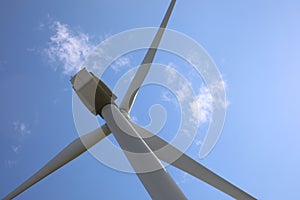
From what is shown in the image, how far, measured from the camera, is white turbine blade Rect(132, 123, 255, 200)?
1559cm

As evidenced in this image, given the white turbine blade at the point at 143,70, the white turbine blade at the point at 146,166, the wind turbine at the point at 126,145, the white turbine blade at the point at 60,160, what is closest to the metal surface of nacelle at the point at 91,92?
the wind turbine at the point at 126,145

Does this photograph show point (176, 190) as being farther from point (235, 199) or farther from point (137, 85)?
point (137, 85)

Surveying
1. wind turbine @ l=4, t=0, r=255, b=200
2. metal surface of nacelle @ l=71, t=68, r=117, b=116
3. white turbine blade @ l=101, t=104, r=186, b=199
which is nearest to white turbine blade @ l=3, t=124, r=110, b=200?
wind turbine @ l=4, t=0, r=255, b=200

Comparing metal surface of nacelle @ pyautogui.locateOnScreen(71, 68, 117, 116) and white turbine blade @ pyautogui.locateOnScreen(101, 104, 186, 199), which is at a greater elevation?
metal surface of nacelle @ pyautogui.locateOnScreen(71, 68, 117, 116)

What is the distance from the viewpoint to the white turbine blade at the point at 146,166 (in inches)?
402

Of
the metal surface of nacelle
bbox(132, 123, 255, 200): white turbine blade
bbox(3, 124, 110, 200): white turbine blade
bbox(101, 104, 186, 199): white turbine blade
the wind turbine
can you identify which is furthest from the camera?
bbox(3, 124, 110, 200): white turbine blade

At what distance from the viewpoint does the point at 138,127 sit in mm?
18672

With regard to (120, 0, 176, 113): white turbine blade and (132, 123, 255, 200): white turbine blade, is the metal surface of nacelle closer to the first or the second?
(132, 123, 255, 200): white turbine blade

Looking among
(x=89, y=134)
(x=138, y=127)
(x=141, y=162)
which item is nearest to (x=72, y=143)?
(x=89, y=134)

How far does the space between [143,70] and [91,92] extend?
5.89 meters

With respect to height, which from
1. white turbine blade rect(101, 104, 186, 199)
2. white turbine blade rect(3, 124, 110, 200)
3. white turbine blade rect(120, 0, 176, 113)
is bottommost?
white turbine blade rect(101, 104, 186, 199)

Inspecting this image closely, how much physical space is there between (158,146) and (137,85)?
6.36 m

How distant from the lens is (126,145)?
42.8 feet

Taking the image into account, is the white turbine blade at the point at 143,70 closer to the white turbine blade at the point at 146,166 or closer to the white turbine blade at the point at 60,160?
the white turbine blade at the point at 60,160
